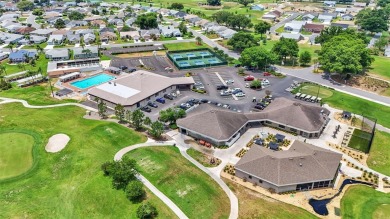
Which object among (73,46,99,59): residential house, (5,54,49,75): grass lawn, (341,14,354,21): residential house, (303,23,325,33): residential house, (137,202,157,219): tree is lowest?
(137,202,157,219): tree

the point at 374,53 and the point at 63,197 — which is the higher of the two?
the point at 374,53

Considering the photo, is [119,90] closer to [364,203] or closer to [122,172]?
[122,172]

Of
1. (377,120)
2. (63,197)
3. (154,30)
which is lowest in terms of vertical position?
(63,197)

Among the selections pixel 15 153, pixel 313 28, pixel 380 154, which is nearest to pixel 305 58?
pixel 380 154

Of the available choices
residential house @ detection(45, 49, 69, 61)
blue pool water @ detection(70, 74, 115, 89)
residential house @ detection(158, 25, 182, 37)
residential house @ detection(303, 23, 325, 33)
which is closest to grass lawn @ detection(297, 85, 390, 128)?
blue pool water @ detection(70, 74, 115, 89)

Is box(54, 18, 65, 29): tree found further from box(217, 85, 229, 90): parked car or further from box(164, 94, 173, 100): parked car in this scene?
box(217, 85, 229, 90): parked car

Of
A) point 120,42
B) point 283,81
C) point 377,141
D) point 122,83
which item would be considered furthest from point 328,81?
point 120,42

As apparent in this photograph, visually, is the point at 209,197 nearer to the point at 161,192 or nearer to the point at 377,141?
the point at 161,192
